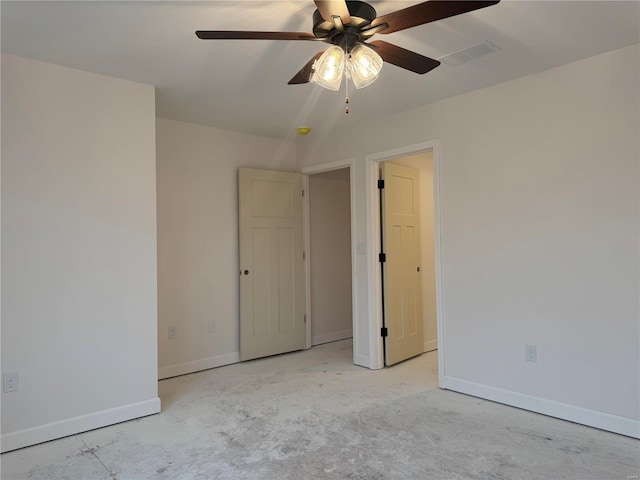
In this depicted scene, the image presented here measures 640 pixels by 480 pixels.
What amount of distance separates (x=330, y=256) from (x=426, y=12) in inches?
152

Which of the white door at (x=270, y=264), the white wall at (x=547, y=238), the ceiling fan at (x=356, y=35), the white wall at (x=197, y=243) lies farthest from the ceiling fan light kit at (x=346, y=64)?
the white door at (x=270, y=264)

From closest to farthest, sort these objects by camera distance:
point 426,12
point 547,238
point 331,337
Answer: point 426,12 < point 547,238 < point 331,337

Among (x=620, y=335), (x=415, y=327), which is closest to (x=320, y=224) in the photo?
(x=415, y=327)

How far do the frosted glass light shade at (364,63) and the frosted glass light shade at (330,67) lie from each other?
0.06 metres

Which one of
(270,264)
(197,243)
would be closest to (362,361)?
(270,264)

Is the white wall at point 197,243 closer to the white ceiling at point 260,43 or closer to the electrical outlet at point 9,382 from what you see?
the white ceiling at point 260,43

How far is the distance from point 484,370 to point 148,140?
3.09 meters

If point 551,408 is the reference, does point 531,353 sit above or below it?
above

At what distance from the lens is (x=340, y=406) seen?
3.09 m

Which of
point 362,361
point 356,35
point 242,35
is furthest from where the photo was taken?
point 362,361

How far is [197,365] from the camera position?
13.3ft

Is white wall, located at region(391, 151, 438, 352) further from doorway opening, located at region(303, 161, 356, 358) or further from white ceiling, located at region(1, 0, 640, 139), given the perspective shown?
white ceiling, located at region(1, 0, 640, 139)

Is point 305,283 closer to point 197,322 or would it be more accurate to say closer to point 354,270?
point 354,270

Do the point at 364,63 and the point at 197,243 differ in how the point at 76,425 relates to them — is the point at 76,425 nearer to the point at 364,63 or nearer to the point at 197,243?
the point at 197,243
